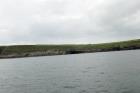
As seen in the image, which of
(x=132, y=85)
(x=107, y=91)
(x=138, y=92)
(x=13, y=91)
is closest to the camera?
(x=138, y=92)

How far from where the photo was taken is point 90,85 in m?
49.7

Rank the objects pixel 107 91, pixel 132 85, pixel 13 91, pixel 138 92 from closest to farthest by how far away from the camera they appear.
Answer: pixel 138 92 → pixel 107 91 → pixel 132 85 → pixel 13 91

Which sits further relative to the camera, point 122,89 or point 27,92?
point 27,92

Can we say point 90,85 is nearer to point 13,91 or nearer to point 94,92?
point 94,92

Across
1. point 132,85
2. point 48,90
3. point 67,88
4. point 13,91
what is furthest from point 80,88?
point 13,91

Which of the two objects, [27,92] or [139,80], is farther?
[139,80]

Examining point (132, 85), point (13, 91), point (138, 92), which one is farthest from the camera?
point (13, 91)

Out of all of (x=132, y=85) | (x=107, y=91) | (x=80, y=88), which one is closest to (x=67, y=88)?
(x=80, y=88)

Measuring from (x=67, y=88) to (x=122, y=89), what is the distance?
1079cm

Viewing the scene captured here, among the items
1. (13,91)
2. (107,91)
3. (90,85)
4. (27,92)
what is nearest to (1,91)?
(13,91)

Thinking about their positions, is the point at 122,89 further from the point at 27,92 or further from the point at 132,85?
the point at 27,92

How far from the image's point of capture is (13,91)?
49.5 metres

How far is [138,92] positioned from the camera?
39812mm

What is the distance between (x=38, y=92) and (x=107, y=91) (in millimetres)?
12923
